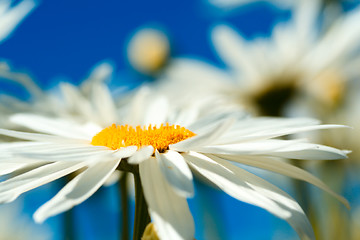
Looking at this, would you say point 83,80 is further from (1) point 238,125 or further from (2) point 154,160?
(2) point 154,160

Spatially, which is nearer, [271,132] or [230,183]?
[230,183]

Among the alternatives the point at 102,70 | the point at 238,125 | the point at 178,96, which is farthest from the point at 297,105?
the point at 238,125

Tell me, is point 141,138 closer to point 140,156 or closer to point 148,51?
point 140,156

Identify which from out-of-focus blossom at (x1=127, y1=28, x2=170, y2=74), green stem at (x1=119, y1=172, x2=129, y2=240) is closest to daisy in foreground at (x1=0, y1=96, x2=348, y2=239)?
green stem at (x1=119, y1=172, x2=129, y2=240)

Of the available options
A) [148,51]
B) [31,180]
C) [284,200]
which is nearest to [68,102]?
[31,180]

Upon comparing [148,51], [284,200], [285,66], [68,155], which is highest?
[148,51]

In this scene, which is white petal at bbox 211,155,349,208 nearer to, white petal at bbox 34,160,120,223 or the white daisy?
white petal at bbox 34,160,120,223

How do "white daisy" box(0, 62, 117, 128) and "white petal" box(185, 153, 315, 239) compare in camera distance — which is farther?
"white daisy" box(0, 62, 117, 128)
